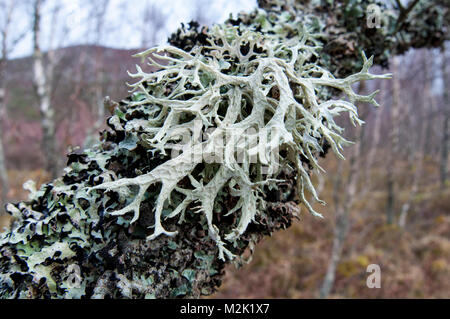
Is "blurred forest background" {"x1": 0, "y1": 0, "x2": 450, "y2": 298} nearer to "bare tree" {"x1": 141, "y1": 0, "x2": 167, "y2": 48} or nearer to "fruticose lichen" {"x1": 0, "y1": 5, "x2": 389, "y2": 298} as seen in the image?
"bare tree" {"x1": 141, "y1": 0, "x2": 167, "y2": 48}

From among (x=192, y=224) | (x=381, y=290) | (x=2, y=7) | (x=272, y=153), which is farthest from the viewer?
(x=2, y=7)

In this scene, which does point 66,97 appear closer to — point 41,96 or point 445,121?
point 41,96

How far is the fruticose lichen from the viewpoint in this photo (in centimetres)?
91

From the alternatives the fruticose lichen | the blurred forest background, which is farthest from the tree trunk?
the fruticose lichen

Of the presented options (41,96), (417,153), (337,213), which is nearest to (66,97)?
(41,96)

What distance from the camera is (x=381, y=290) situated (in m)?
4.99

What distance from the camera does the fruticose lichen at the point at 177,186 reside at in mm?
906

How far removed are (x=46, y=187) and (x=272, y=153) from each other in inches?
30.7

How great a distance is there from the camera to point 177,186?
954 mm

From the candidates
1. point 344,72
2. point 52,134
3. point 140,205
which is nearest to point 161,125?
point 140,205

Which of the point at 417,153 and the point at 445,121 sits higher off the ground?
the point at 445,121

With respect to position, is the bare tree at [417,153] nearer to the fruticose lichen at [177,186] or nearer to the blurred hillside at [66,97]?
the blurred hillside at [66,97]

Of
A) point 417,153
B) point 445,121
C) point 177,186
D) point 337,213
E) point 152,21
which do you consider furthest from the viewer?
point 152,21
